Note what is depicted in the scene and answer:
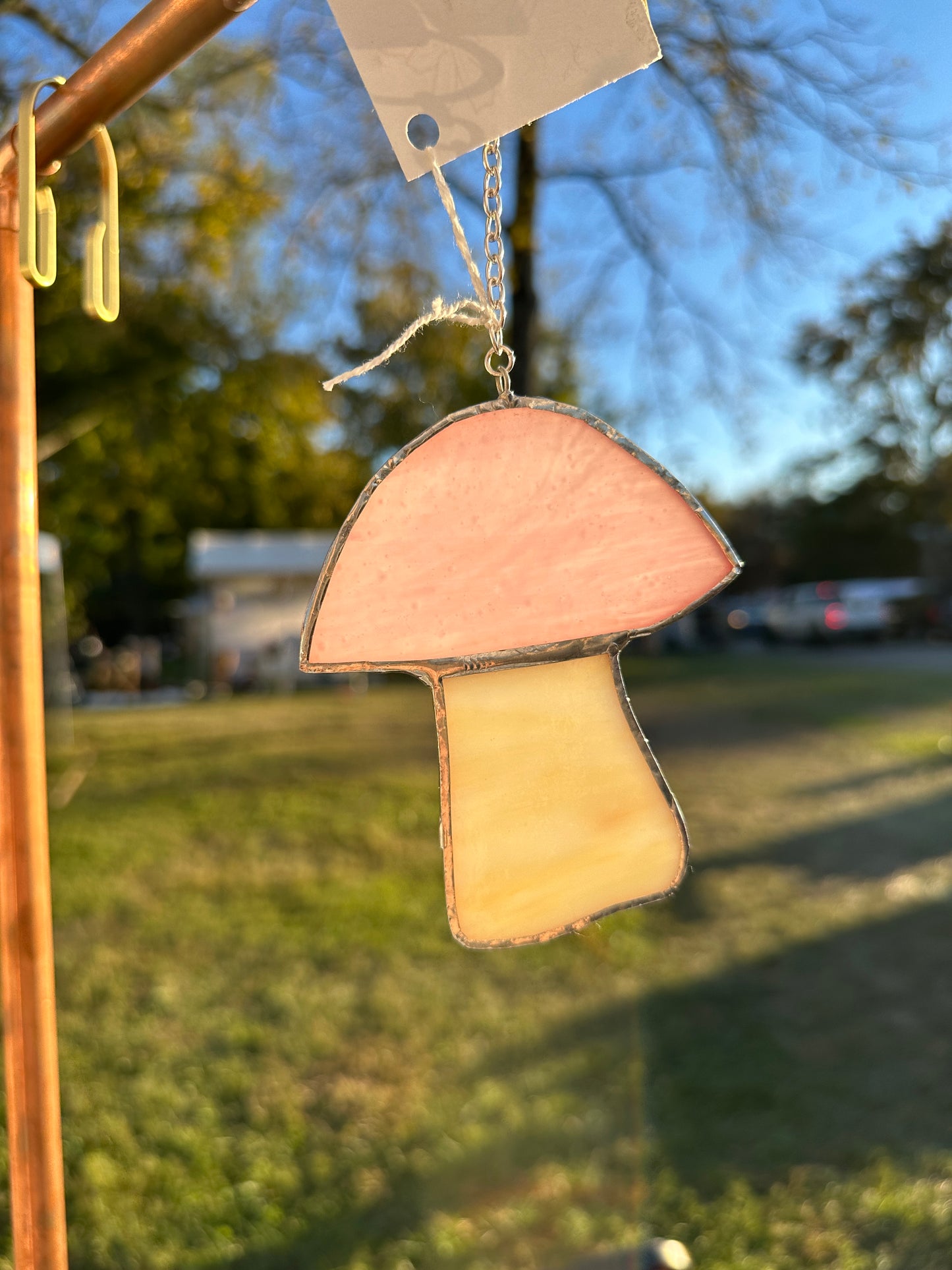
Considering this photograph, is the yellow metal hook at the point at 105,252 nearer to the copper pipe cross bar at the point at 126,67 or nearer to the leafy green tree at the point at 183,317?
the copper pipe cross bar at the point at 126,67

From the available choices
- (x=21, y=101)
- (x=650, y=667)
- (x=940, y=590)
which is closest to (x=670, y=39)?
(x=21, y=101)

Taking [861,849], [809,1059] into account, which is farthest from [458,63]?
[861,849]

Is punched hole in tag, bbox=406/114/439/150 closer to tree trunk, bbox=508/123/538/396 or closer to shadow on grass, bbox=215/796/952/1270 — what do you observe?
shadow on grass, bbox=215/796/952/1270

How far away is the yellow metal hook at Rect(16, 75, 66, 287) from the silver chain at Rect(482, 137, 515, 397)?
1.17 ft

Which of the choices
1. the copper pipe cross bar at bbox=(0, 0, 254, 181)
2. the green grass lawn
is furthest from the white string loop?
the green grass lawn

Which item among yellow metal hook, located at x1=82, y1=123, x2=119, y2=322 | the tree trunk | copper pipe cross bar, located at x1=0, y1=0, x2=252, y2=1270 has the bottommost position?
copper pipe cross bar, located at x1=0, y1=0, x2=252, y2=1270

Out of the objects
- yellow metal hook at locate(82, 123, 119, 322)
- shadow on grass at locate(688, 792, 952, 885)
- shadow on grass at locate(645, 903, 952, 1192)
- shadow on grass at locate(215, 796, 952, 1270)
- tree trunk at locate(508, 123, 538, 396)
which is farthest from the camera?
shadow on grass at locate(688, 792, 952, 885)

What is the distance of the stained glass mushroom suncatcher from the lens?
27.6 inches

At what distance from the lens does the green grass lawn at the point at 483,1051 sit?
2.62 m

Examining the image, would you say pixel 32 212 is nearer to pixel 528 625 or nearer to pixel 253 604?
pixel 528 625

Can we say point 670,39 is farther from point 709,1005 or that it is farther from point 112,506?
point 112,506

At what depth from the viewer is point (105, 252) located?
2.71ft

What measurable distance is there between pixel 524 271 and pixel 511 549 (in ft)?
11.4

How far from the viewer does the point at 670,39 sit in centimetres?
364
